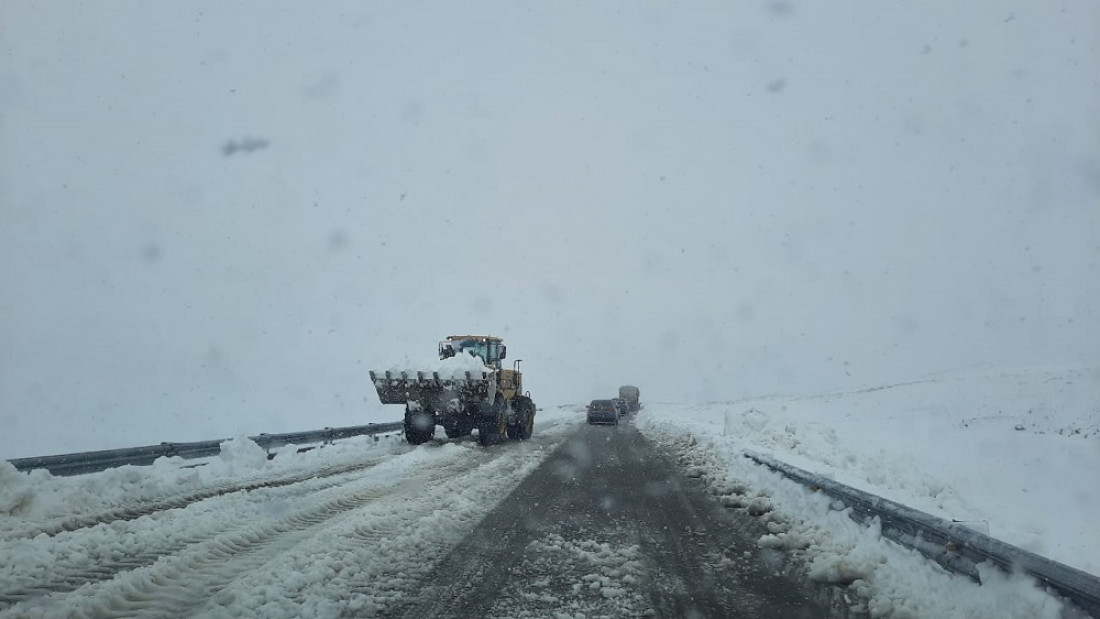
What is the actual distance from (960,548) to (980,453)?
1500 centimetres

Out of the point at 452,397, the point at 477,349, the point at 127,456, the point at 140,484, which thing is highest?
the point at 477,349

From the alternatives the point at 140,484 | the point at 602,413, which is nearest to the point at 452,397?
the point at 140,484

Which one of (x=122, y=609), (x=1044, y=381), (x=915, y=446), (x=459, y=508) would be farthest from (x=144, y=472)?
(x=1044, y=381)

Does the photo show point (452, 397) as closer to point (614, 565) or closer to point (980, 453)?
point (614, 565)

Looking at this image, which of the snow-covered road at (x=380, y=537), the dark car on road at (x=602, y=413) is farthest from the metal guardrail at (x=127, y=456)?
the dark car on road at (x=602, y=413)

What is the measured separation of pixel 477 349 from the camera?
19.7 meters

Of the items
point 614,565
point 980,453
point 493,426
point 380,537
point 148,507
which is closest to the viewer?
point 614,565

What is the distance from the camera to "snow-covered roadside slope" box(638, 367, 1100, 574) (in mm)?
8203

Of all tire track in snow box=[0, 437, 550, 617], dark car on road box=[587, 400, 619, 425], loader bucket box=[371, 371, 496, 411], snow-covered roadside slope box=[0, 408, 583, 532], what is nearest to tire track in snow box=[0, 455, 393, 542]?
snow-covered roadside slope box=[0, 408, 583, 532]

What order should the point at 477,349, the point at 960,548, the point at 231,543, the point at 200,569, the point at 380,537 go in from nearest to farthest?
the point at 960,548 < the point at 200,569 < the point at 231,543 < the point at 380,537 < the point at 477,349

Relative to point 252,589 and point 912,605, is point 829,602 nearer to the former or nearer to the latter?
point 912,605

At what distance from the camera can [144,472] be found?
934cm

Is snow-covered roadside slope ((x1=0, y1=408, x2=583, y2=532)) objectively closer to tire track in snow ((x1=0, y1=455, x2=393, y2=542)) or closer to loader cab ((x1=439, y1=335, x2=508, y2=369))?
tire track in snow ((x1=0, y1=455, x2=393, y2=542))

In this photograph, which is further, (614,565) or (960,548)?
(614,565)
